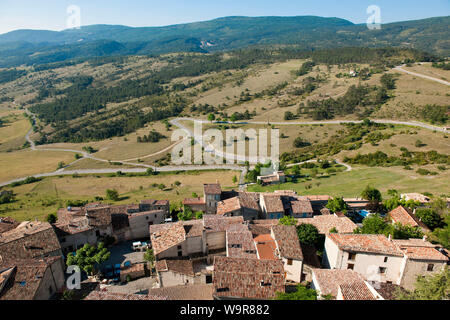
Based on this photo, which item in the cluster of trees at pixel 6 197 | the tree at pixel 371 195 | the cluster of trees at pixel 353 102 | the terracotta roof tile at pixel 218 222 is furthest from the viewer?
the cluster of trees at pixel 353 102

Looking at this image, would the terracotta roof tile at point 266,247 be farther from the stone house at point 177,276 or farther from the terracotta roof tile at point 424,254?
the terracotta roof tile at point 424,254

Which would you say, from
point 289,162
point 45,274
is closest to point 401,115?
point 289,162

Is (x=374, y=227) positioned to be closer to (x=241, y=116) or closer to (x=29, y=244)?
(x=29, y=244)

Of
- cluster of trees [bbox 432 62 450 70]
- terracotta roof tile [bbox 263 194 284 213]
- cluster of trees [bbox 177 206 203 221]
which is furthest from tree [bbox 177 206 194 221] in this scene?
cluster of trees [bbox 432 62 450 70]

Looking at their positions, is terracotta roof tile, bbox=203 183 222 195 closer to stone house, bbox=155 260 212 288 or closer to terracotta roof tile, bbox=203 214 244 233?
terracotta roof tile, bbox=203 214 244 233

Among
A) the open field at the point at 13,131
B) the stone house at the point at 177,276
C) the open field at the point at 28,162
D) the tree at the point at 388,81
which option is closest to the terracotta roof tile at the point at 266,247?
the stone house at the point at 177,276

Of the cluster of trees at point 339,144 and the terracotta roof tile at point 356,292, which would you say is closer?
the terracotta roof tile at point 356,292
